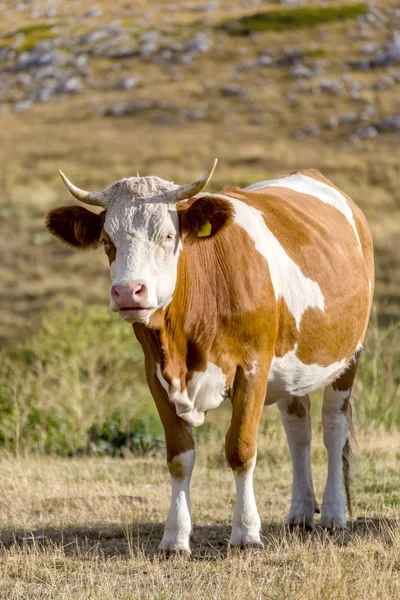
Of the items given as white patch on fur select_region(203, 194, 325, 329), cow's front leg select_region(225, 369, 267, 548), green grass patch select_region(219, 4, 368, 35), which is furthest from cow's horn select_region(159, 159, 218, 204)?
green grass patch select_region(219, 4, 368, 35)

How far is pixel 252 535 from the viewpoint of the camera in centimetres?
630

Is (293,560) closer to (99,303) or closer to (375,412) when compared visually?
(375,412)

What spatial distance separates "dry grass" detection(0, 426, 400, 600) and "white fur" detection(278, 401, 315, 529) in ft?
0.69

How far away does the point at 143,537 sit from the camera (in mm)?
7051

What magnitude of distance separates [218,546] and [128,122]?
5866 centimetres

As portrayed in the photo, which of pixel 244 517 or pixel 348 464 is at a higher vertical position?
pixel 244 517

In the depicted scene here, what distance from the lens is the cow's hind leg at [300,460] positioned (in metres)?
7.42

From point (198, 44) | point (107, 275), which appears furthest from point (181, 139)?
point (107, 275)

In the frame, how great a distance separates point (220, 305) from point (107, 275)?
21.3 metres

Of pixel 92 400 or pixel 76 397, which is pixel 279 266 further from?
pixel 92 400

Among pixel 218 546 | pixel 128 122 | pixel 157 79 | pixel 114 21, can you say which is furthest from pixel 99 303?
pixel 114 21

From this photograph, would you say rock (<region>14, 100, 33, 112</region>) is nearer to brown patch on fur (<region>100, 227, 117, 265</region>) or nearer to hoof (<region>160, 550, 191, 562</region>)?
brown patch on fur (<region>100, 227, 117, 265</region>)

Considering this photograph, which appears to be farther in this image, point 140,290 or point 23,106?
point 23,106

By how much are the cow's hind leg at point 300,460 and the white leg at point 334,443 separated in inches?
4.5
